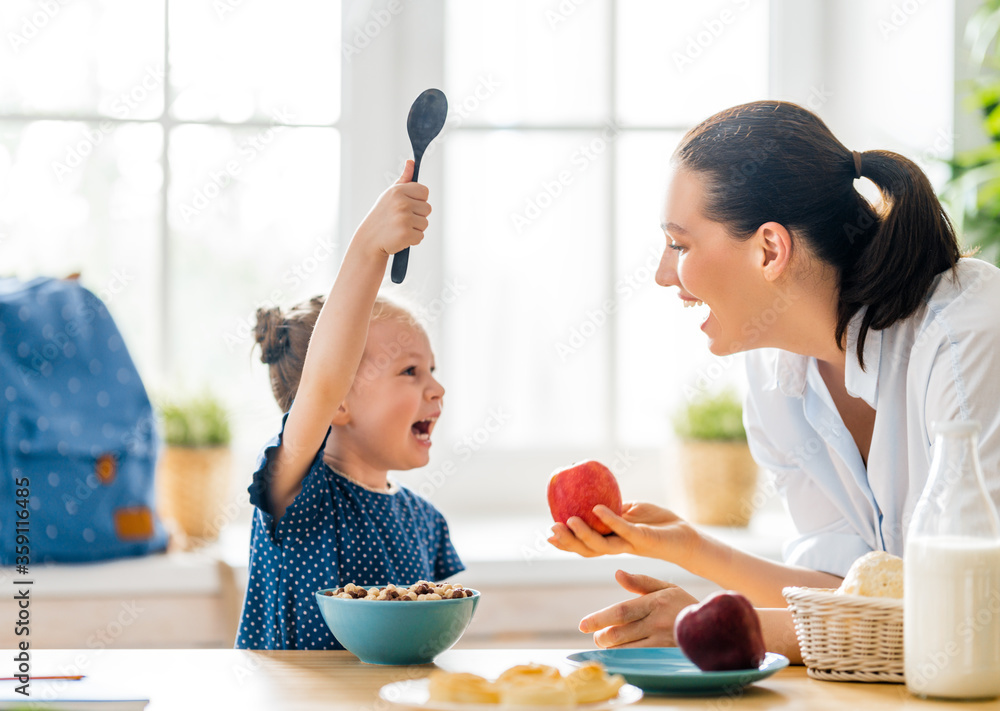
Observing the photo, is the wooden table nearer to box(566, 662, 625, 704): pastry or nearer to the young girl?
box(566, 662, 625, 704): pastry

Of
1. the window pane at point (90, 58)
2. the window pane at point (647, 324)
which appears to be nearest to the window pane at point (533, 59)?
the window pane at point (647, 324)

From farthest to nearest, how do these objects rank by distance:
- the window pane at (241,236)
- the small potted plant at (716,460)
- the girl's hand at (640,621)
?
the window pane at (241,236) < the small potted plant at (716,460) < the girl's hand at (640,621)

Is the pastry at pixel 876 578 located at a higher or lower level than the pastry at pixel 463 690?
higher

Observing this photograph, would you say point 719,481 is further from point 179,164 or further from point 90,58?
point 90,58

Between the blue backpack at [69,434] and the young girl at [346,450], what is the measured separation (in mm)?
656

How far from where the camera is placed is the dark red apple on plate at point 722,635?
0.84 metres

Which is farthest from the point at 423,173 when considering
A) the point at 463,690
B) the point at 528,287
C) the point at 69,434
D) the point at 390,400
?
the point at 463,690

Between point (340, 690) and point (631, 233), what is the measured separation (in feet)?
5.81

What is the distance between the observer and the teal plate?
0.82 metres

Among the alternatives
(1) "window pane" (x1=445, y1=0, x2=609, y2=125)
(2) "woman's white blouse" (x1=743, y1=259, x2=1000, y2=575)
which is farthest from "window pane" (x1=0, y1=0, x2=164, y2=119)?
(2) "woman's white blouse" (x1=743, y1=259, x2=1000, y2=575)

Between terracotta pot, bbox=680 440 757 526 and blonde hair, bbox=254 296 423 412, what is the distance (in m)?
0.98

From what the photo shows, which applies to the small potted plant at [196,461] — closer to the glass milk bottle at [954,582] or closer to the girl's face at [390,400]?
the girl's face at [390,400]

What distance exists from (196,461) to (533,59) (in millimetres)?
1257

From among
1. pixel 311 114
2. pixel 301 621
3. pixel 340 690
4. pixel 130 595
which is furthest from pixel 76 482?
pixel 340 690
